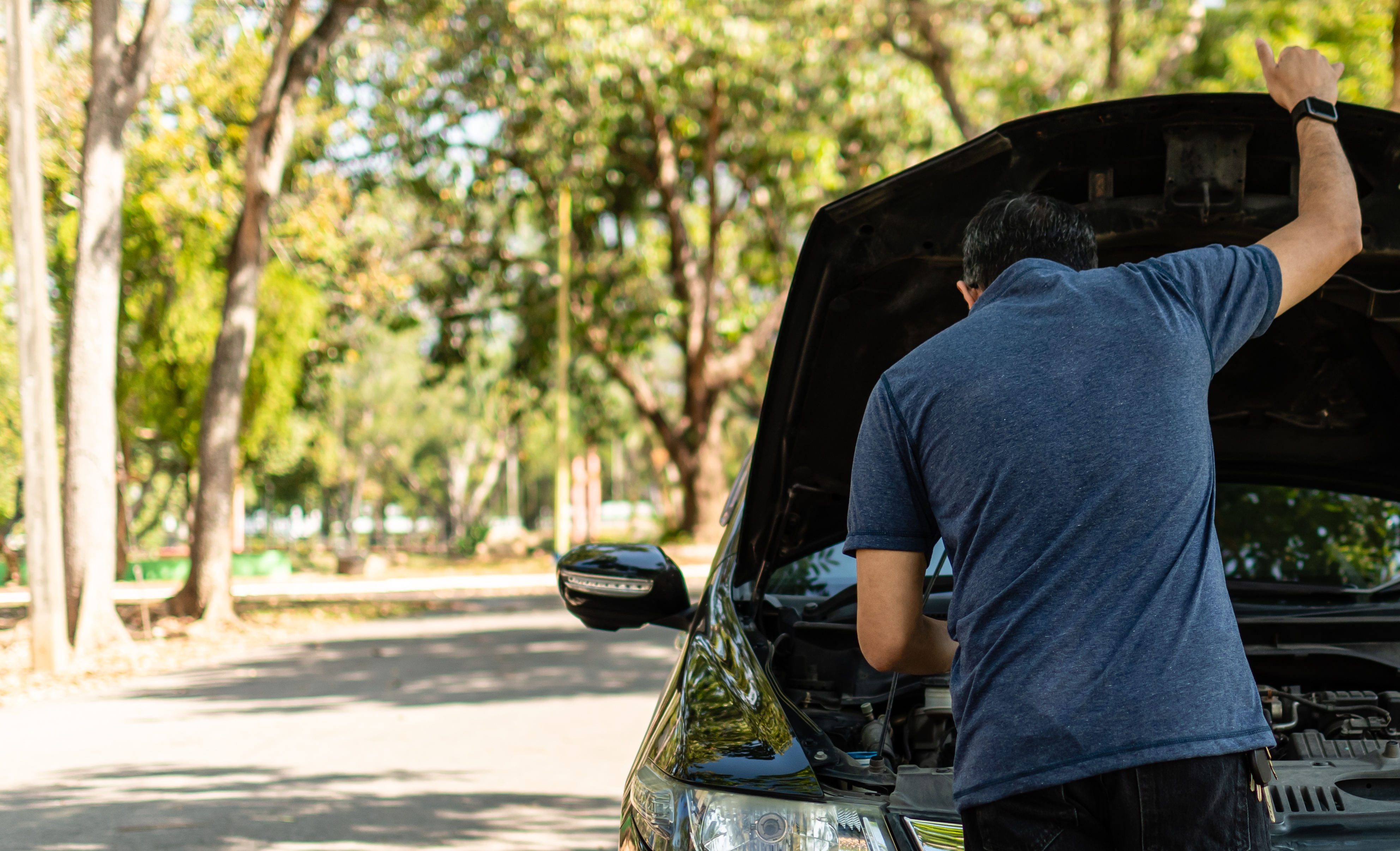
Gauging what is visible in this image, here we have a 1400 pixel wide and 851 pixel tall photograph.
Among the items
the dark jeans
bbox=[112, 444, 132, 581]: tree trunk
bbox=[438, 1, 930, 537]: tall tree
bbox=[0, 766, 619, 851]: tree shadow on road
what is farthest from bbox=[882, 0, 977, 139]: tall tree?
bbox=[112, 444, 132, 581]: tree trunk

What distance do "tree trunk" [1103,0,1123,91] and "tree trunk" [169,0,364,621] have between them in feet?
28.8

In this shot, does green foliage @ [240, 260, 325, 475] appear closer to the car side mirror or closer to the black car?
the car side mirror

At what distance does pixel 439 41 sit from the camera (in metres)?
17.2

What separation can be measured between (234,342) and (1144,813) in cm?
1423

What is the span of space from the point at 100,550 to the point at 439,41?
354 inches

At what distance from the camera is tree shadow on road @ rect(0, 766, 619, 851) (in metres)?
4.89

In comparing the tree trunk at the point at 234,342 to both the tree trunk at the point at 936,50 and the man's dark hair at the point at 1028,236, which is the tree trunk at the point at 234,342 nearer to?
the tree trunk at the point at 936,50

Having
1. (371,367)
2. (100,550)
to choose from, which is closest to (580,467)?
(371,367)

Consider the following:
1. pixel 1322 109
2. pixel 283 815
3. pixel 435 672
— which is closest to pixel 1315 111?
pixel 1322 109

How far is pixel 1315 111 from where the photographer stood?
2082mm

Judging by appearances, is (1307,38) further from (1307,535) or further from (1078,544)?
(1078,544)

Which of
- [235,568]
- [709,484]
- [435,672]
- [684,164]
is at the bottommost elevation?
[235,568]

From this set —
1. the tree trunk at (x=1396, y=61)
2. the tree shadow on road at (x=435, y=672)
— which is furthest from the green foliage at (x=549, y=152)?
the tree shadow on road at (x=435, y=672)

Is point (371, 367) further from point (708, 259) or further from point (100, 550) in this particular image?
point (100, 550)
